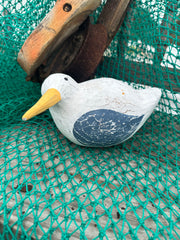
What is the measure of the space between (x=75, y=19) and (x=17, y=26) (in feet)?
1.14

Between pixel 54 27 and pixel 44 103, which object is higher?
pixel 54 27

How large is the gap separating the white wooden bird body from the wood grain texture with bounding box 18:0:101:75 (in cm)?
10

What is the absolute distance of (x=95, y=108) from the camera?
582 mm

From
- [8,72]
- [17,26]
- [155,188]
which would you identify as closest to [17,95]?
[8,72]

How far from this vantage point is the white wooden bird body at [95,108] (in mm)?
582

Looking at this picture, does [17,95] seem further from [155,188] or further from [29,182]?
[155,188]

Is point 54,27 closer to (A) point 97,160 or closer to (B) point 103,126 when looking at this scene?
(B) point 103,126

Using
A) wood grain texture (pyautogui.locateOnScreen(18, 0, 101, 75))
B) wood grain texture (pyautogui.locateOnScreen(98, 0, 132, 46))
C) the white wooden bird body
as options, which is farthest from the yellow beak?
wood grain texture (pyautogui.locateOnScreen(98, 0, 132, 46))

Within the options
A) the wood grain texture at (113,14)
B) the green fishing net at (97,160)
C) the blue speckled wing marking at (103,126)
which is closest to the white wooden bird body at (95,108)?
the blue speckled wing marking at (103,126)

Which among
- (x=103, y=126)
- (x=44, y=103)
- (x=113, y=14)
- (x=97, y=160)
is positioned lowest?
(x=97, y=160)

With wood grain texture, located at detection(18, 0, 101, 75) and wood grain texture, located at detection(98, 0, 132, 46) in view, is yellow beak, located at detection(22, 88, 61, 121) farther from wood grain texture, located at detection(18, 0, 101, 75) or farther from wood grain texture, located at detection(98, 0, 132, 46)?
wood grain texture, located at detection(98, 0, 132, 46)

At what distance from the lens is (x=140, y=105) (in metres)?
0.63

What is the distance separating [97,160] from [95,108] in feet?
0.65

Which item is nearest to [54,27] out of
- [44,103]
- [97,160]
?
[44,103]
